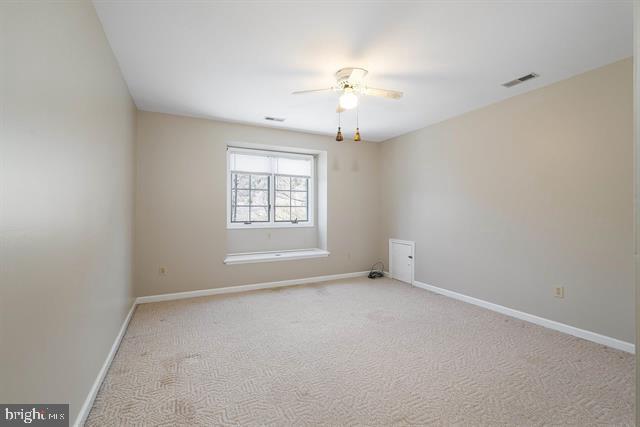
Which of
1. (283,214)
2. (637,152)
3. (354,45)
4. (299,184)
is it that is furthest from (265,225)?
(637,152)

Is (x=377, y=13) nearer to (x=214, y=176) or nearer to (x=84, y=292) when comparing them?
(x=84, y=292)

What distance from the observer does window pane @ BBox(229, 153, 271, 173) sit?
4918mm

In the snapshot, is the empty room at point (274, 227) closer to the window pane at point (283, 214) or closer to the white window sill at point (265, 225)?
the white window sill at point (265, 225)

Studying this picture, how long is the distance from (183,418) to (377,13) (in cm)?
289

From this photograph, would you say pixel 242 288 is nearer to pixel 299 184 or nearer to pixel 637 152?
pixel 299 184

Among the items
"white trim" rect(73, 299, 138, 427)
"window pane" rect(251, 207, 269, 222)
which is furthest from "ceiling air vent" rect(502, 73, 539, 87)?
"white trim" rect(73, 299, 138, 427)

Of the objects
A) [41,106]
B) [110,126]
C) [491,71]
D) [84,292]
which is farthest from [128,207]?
[491,71]

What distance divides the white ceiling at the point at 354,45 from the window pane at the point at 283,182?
5.96 feet

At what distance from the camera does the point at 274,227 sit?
516 cm

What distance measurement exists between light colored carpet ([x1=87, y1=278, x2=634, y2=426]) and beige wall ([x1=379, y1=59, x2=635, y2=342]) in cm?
42

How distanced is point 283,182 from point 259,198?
53 cm

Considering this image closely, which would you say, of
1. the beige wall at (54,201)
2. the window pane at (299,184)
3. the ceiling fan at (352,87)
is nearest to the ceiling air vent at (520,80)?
the ceiling fan at (352,87)

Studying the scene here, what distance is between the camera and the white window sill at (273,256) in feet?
14.9

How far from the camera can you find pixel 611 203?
8.85ft
